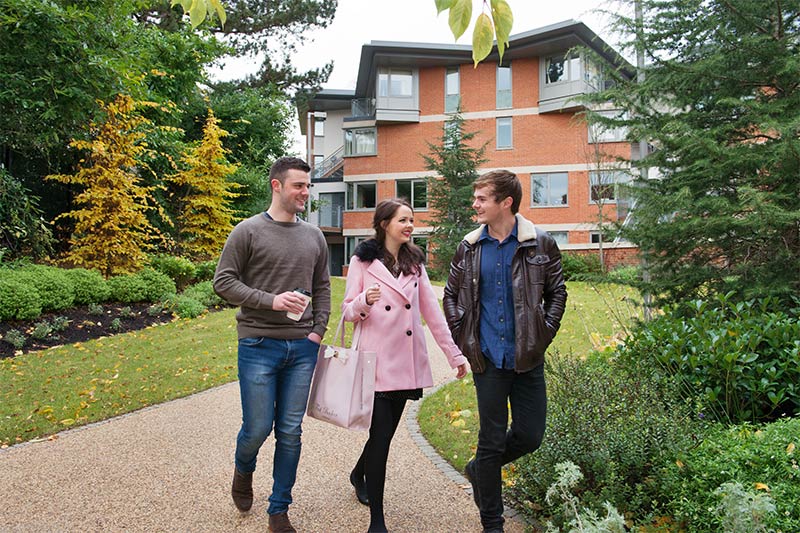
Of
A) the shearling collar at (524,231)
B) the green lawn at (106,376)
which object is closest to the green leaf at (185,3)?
the shearling collar at (524,231)

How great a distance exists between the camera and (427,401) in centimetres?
697

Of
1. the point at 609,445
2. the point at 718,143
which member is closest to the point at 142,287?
the point at 718,143

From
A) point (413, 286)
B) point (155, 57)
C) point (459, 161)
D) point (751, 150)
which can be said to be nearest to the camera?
point (413, 286)

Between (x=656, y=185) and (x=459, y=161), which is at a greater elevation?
(x=459, y=161)

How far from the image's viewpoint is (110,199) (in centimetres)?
1541

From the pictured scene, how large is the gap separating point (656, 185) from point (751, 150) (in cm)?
105

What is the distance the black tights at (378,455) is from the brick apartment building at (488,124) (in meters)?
23.5

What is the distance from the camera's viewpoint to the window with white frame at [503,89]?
29000 mm

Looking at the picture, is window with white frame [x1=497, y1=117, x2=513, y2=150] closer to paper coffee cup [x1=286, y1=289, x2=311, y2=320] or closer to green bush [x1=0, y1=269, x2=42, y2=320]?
green bush [x1=0, y1=269, x2=42, y2=320]

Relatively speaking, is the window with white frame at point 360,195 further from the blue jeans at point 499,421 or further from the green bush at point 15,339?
the blue jeans at point 499,421

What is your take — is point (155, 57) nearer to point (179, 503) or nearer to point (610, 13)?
point (610, 13)

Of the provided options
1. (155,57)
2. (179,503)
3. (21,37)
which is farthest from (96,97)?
(179,503)

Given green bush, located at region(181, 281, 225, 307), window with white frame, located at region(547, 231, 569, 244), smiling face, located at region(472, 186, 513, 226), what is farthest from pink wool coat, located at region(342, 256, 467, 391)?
window with white frame, located at region(547, 231, 569, 244)

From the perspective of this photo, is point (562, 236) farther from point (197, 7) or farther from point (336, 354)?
point (197, 7)
